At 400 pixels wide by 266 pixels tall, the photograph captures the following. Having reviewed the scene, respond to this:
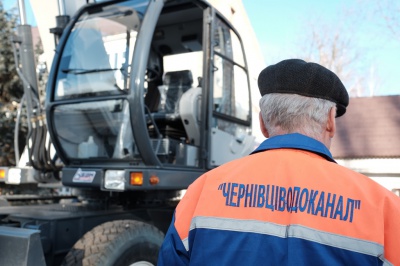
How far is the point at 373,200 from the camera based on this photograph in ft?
3.98

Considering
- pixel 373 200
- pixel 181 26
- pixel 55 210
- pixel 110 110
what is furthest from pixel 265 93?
pixel 181 26

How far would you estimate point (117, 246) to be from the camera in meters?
3.41

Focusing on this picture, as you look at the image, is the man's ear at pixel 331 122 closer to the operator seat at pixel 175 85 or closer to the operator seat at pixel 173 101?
the operator seat at pixel 173 101

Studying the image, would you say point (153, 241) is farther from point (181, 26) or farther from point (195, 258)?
point (181, 26)

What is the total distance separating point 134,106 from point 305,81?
8.37 feet

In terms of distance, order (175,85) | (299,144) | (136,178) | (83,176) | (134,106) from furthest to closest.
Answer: (175,85) < (83,176) < (134,106) < (136,178) < (299,144)

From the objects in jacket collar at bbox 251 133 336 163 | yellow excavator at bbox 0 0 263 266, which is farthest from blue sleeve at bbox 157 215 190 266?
yellow excavator at bbox 0 0 263 266

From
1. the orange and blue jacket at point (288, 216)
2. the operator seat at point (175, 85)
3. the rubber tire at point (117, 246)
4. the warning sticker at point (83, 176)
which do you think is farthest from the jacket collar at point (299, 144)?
the operator seat at point (175, 85)

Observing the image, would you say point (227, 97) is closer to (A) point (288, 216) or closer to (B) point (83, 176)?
(B) point (83, 176)

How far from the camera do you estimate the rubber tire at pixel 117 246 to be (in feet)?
10.8

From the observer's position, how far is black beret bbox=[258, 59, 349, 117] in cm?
140

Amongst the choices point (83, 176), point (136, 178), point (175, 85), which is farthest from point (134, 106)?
point (175, 85)

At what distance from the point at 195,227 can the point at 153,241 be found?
252cm

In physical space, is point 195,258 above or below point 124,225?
above
